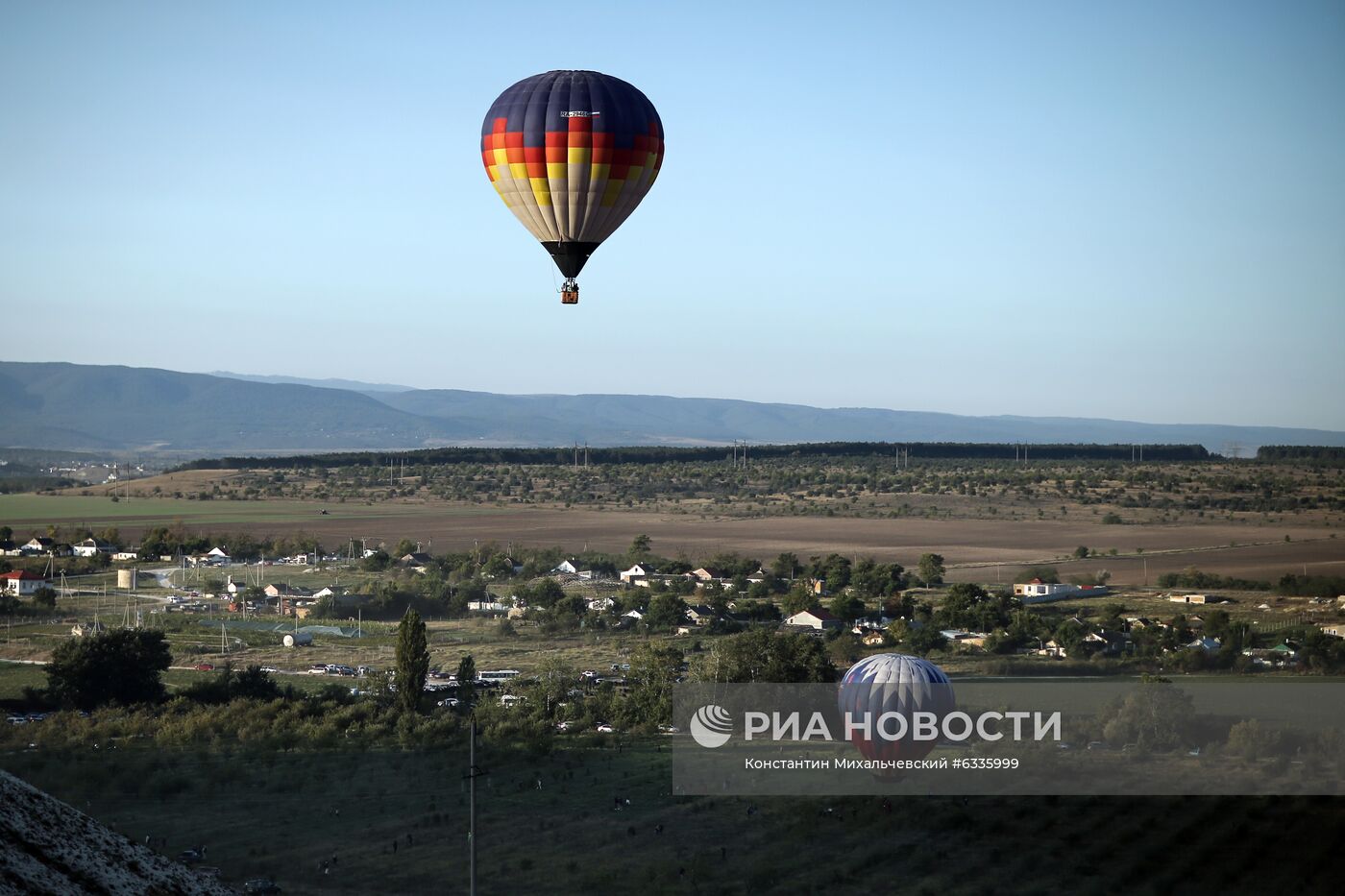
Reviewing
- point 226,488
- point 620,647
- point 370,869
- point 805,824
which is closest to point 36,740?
point 370,869

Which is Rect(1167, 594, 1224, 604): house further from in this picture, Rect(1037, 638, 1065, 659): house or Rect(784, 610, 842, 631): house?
Rect(784, 610, 842, 631): house

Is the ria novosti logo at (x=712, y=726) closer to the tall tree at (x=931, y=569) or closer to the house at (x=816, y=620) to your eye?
the house at (x=816, y=620)

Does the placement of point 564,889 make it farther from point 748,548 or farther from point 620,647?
point 748,548

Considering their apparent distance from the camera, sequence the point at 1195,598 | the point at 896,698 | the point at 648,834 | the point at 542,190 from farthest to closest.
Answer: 1. the point at 1195,598
2. the point at 542,190
3. the point at 896,698
4. the point at 648,834

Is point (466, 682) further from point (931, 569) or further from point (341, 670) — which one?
point (931, 569)

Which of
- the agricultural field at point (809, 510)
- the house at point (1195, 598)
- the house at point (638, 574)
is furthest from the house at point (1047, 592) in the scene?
the house at point (638, 574)

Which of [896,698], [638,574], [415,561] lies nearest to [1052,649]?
[896,698]
